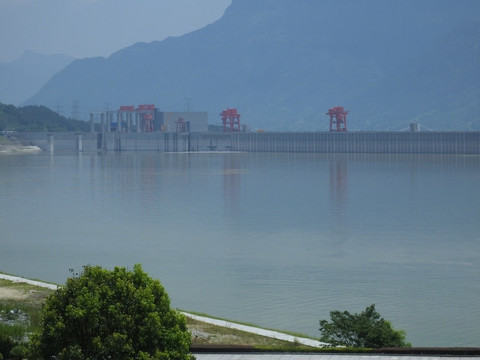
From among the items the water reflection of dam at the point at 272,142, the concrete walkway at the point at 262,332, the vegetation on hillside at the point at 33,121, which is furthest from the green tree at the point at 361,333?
the vegetation on hillside at the point at 33,121

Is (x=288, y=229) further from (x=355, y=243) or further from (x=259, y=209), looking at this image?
(x=259, y=209)

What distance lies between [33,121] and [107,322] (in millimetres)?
150899

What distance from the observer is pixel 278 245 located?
2448 cm

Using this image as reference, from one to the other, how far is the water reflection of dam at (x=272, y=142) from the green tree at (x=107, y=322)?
333 ft

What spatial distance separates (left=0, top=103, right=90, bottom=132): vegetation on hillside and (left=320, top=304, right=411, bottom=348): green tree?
134m

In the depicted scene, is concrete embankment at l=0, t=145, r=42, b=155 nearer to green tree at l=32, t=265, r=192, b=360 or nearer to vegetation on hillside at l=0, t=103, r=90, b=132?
vegetation on hillside at l=0, t=103, r=90, b=132

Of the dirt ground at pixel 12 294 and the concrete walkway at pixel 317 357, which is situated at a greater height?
the concrete walkway at pixel 317 357

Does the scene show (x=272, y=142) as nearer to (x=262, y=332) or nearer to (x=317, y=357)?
(x=262, y=332)

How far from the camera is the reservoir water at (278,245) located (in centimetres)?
1656

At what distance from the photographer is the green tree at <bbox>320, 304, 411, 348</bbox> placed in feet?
37.2

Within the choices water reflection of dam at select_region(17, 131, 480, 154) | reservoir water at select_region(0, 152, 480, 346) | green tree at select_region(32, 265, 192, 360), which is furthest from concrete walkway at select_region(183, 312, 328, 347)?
water reflection of dam at select_region(17, 131, 480, 154)

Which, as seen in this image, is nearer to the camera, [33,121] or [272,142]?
[272,142]

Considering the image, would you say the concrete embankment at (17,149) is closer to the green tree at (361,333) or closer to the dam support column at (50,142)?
the dam support column at (50,142)

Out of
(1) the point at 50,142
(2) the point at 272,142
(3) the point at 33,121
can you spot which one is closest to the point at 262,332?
(2) the point at 272,142
